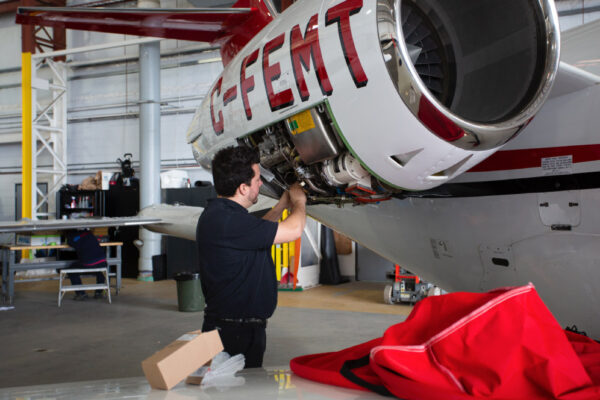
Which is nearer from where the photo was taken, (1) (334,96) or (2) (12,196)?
(1) (334,96)

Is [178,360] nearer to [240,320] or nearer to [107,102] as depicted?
[240,320]

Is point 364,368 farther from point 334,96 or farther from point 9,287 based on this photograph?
point 9,287

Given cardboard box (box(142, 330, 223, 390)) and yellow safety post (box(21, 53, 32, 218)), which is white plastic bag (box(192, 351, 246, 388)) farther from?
yellow safety post (box(21, 53, 32, 218))

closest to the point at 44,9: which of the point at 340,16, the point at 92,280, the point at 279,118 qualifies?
the point at 279,118

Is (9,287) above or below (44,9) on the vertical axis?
below

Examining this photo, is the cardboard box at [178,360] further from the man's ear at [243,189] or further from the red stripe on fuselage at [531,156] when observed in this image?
the red stripe on fuselage at [531,156]

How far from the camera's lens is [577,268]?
2721 millimetres

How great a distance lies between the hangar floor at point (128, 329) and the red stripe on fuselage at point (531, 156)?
3862 millimetres

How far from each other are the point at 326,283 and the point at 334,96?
10.7 meters

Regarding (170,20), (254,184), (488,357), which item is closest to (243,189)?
(254,184)

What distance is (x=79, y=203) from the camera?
1490 cm

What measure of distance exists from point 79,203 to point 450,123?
14642mm

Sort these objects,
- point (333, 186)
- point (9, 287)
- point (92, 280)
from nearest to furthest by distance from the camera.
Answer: point (333, 186) → point (9, 287) → point (92, 280)

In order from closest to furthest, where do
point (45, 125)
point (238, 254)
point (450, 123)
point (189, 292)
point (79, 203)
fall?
point (450, 123), point (238, 254), point (189, 292), point (79, 203), point (45, 125)
